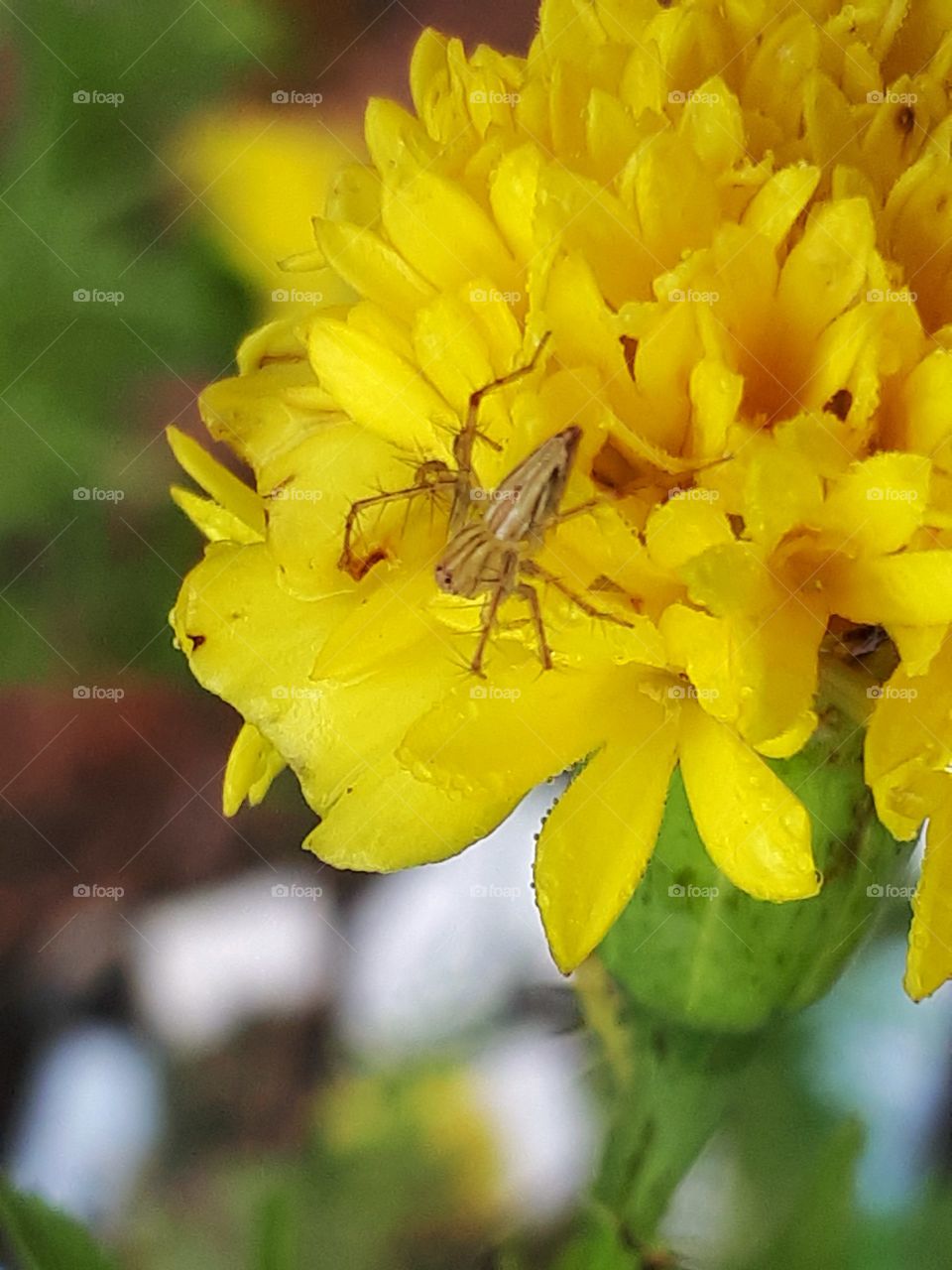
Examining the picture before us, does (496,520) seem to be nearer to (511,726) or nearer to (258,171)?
(511,726)

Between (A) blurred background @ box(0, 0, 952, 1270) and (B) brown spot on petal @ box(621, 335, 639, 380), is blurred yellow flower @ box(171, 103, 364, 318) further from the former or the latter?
(B) brown spot on petal @ box(621, 335, 639, 380)

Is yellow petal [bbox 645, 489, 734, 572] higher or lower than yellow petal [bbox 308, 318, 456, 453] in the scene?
lower

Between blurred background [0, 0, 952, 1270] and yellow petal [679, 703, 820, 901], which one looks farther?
blurred background [0, 0, 952, 1270]

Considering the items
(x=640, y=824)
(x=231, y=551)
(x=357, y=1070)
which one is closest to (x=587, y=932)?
(x=640, y=824)

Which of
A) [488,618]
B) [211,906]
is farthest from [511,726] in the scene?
Result: [211,906]

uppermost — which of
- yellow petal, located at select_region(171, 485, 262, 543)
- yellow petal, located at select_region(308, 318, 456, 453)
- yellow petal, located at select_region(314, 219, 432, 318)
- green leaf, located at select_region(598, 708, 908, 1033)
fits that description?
yellow petal, located at select_region(314, 219, 432, 318)

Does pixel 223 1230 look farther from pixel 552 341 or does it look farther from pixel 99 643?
pixel 552 341

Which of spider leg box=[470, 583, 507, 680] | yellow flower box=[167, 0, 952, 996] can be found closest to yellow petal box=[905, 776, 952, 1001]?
yellow flower box=[167, 0, 952, 996]

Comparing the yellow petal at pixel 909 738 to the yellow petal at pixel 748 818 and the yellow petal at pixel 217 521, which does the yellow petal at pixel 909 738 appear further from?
the yellow petal at pixel 217 521
